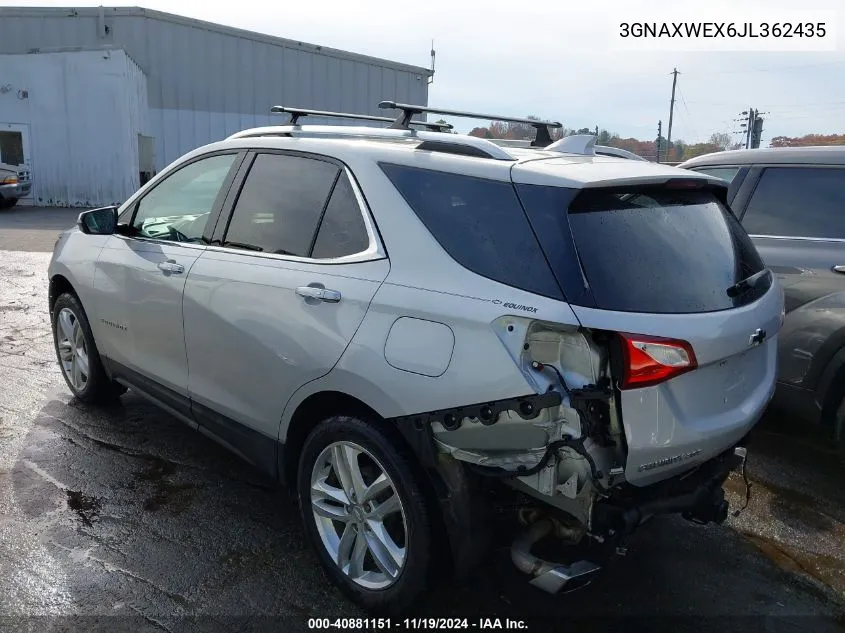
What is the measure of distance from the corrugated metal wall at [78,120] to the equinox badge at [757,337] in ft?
A: 73.5

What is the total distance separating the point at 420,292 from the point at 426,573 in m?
1.03

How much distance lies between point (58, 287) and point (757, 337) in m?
4.59

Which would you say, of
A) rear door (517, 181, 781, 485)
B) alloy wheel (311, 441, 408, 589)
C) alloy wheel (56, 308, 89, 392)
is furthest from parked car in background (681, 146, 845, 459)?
alloy wheel (56, 308, 89, 392)

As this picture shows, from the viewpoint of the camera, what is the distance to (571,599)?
3000mm

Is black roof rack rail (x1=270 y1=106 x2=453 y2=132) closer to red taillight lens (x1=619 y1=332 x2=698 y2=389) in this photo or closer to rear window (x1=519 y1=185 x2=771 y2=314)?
rear window (x1=519 y1=185 x2=771 y2=314)

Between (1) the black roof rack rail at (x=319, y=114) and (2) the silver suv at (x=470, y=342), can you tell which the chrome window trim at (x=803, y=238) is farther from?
(1) the black roof rack rail at (x=319, y=114)

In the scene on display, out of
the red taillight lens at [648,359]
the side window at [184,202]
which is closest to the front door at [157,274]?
the side window at [184,202]

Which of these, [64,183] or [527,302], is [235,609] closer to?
[527,302]

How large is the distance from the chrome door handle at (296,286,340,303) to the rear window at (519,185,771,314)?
833mm

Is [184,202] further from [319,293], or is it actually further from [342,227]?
[319,293]

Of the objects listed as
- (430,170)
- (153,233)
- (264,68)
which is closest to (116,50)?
(264,68)

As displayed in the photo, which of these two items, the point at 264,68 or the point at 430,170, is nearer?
the point at 430,170

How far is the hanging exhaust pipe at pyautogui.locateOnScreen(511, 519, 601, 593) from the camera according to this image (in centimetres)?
241

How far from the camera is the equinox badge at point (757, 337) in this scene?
2.67 meters
